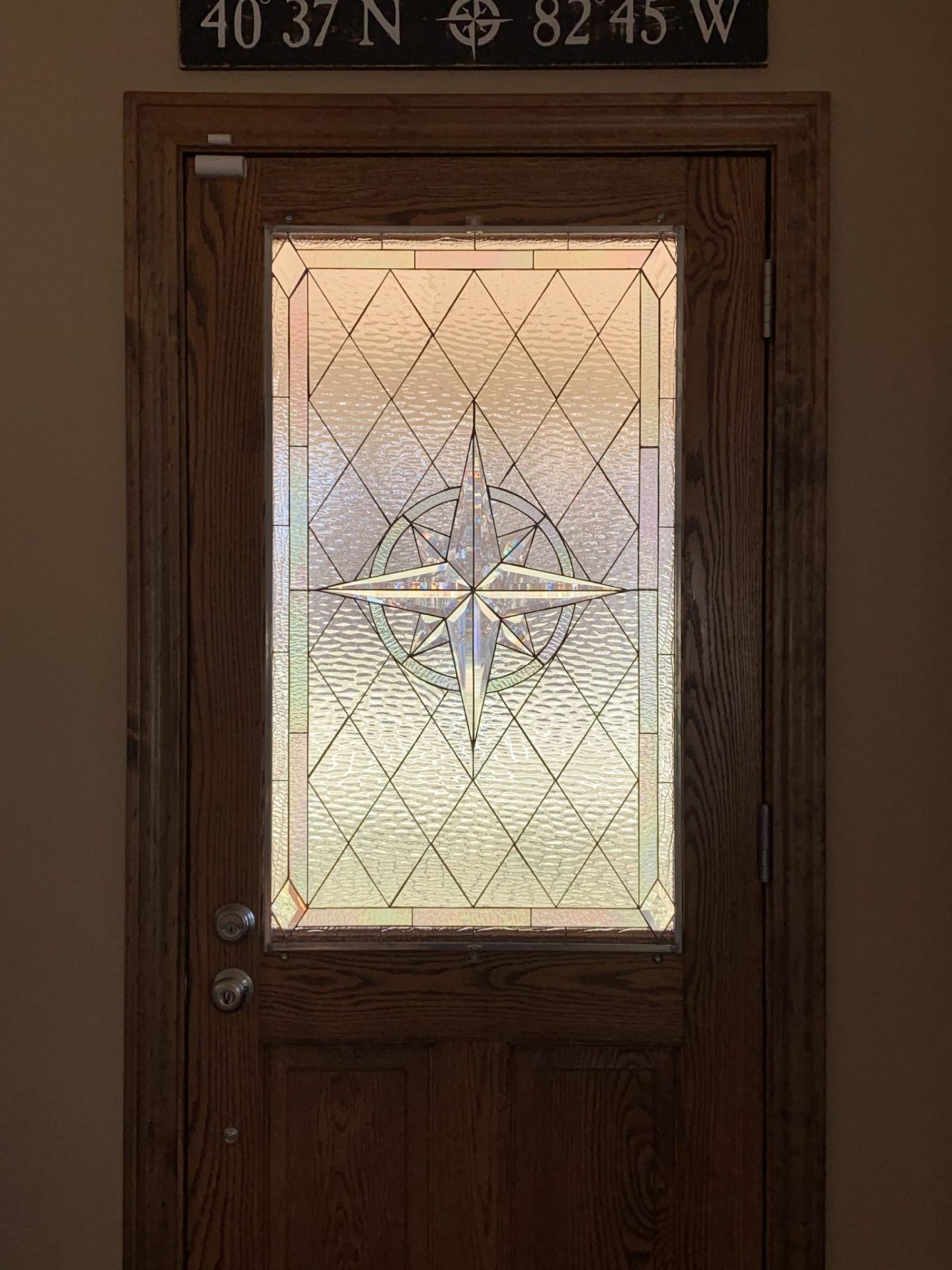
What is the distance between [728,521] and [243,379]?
0.73 meters

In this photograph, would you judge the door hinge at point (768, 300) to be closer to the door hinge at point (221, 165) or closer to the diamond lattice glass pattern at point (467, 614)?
the diamond lattice glass pattern at point (467, 614)

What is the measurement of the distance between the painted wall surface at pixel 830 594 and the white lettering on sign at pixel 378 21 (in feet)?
0.16

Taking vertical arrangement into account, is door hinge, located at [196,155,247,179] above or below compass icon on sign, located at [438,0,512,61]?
below

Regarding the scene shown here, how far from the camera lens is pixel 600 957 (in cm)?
156

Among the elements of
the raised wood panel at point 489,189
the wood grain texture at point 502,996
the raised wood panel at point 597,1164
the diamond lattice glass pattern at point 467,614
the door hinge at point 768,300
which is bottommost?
the raised wood panel at point 597,1164

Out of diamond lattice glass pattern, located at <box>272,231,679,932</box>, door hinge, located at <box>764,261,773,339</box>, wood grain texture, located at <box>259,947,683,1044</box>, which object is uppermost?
door hinge, located at <box>764,261,773,339</box>

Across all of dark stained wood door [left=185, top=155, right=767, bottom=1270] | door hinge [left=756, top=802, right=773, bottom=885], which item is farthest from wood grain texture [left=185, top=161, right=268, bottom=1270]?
door hinge [left=756, top=802, right=773, bottom=885]

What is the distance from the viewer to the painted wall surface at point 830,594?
1531mm

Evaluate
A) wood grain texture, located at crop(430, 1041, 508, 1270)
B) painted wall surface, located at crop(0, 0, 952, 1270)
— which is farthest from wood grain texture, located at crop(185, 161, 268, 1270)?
wood grain texture, located at crop(430, 1041, 508, 1270)

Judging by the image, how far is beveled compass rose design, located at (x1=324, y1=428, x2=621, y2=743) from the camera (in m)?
1.57

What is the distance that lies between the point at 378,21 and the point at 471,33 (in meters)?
0.13

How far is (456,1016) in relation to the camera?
1559 mm

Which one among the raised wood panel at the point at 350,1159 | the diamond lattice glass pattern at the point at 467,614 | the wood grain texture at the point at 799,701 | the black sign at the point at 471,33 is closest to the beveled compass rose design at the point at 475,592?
the diamond lattice glass pattern at the point at 467,614

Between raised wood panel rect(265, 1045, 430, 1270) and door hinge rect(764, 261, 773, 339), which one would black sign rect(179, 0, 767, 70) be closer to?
door hinge rect(764, 261, 773, 339)
